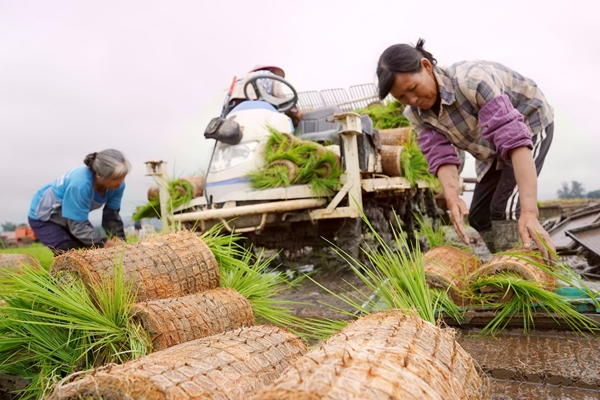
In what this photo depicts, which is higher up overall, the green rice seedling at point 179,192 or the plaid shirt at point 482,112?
the plaid shirt at point 482,112

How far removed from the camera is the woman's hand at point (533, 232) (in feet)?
8.04

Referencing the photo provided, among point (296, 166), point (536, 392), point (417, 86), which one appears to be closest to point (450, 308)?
point (536, 392)

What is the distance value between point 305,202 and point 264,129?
3.23 feet

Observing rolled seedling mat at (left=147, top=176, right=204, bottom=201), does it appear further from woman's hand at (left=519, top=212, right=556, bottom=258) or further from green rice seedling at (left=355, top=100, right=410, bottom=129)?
woman's hand at (left=519, top=212, right=556, bottom=258)

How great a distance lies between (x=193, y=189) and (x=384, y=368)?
4812 mm

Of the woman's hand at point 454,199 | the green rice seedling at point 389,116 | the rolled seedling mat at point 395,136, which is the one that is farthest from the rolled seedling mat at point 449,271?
the green rice seedling at point 389,116

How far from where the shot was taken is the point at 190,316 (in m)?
2.00

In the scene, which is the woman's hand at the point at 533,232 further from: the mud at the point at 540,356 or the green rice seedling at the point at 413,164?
the green rice seedling at the point at 413,164

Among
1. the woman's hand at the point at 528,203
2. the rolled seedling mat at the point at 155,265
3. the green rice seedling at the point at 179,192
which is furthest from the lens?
the green rice seedling at the point at 179,192

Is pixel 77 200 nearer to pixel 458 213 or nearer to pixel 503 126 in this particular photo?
pixel 458 213

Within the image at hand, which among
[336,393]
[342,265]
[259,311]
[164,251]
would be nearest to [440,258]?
[259,311]

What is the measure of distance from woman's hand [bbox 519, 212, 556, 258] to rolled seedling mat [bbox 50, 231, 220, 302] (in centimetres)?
173

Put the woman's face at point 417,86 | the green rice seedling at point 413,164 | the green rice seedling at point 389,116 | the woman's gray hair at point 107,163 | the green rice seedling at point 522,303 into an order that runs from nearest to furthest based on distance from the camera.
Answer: the green rice seedling at point 522,303 < the woman's face at point 417,86 < the woman's gray hair at point 107,163 < the green rice seedling at point 413,164 < the green rice seedling at point 389,116

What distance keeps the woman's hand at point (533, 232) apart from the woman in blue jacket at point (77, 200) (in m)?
2.93
